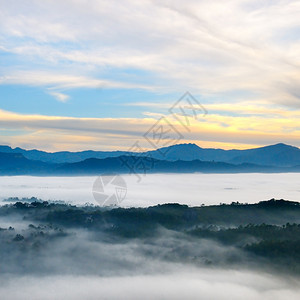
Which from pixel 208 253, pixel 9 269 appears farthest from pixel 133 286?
pixel 9 269

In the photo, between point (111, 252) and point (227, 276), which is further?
point (111, 252)

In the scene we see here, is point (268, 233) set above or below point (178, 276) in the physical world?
above

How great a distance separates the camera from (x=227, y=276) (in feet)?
493

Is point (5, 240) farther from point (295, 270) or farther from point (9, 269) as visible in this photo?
point (295, 270)

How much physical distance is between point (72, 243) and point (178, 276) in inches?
2506

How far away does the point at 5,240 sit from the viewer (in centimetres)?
19775

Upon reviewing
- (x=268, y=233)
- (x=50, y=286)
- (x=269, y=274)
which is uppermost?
(x=268, y=233)

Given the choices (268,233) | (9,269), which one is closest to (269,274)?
(268,233)

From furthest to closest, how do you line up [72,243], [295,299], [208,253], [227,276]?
[72,243] → [208,253] → [227,276] → [295,299]

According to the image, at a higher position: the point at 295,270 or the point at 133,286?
the point at 295,270

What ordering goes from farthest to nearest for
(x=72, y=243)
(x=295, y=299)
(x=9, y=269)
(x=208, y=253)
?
(x=72, y=243) < (x=9, y=269) < (x=208, y=253) < (x=295, y=299)

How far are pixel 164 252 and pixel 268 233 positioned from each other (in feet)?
152

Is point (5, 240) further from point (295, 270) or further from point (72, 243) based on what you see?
point (295, 270)

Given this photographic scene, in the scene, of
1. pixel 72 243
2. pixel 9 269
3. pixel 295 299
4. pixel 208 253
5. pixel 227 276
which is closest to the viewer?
pixel 295 299
